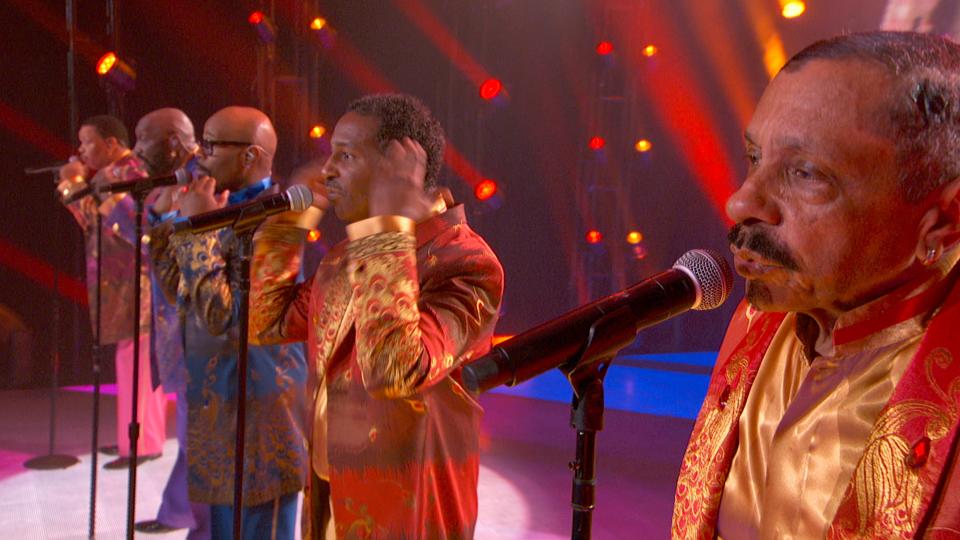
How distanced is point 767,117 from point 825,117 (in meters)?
0.08

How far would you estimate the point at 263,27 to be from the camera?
5.63m

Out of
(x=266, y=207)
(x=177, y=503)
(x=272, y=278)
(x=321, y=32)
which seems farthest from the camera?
(x=321, y=32)

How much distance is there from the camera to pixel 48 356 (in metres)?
6.83

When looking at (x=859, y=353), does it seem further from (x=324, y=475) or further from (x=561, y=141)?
(x=561, y=141)

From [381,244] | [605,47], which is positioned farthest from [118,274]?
[605,47]

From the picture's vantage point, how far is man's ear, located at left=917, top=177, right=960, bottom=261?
0.91m

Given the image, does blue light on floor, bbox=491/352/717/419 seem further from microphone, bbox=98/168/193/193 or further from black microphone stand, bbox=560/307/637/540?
black microphone stand, bbox=560/307/637/540

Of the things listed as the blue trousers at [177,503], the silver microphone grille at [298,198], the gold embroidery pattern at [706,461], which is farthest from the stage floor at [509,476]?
the gold embroidery pattern at [706,461]

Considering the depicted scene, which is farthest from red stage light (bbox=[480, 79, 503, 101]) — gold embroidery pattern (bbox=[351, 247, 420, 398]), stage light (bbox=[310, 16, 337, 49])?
gold embroidery pattern (bbox=[351, 247, 420, 398])

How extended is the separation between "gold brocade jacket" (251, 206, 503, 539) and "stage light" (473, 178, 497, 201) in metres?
4.69

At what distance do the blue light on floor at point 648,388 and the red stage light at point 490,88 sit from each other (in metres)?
2.22

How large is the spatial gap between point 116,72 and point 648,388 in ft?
14.5

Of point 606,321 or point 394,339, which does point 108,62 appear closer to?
point 394,339

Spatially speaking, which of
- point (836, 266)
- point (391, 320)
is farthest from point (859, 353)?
point (391, 320)
